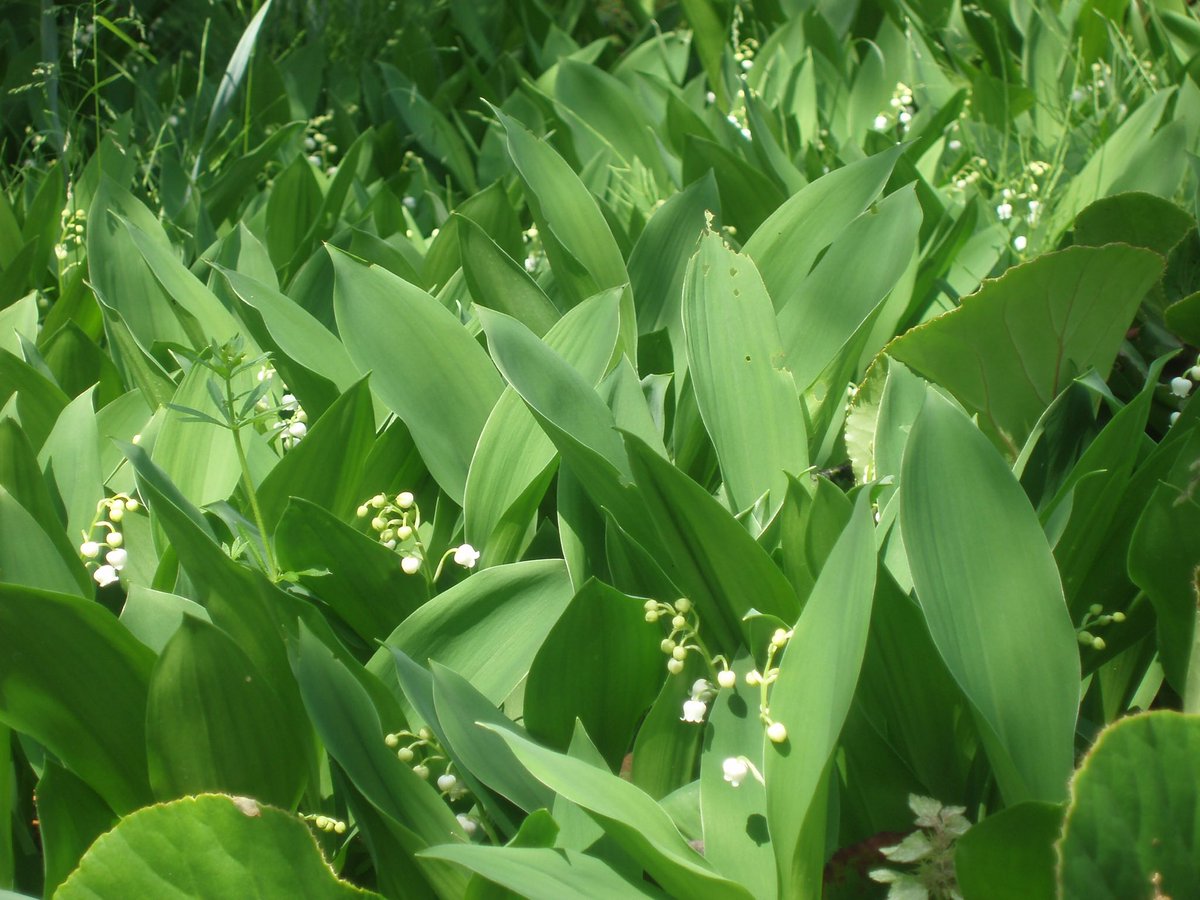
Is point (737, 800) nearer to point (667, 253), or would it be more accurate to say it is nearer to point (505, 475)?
point (505, 475)

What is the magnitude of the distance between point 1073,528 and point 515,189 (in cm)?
124

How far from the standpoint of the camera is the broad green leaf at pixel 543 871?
67 cm

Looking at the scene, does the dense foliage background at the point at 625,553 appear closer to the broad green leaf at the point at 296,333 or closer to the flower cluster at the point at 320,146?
the broad green leaf at the point at 296,333

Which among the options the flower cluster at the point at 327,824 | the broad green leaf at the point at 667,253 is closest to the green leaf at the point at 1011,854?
the flower cluster at the point at 327,824

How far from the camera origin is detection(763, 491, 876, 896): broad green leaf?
69 cm

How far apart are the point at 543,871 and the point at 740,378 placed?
1.63 ft

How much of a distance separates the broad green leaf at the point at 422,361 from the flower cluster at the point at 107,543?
25 centimetres

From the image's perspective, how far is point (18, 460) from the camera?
101 centimetres

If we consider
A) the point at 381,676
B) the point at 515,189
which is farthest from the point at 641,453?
the point at 515,189

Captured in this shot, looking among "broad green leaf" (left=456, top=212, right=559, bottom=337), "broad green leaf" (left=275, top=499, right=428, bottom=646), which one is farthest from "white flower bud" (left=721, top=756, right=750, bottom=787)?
"broad green leaf" (left=456, top=212, right=559, bottom=337)

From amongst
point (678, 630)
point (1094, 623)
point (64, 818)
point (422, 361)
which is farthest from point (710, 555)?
point (64, 818)

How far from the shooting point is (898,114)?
2.14 meters

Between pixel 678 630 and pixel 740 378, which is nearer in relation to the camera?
pixel 678 630

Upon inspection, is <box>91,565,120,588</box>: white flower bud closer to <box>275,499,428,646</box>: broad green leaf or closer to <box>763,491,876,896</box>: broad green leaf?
<box>275,499,428,646</box>: broad green leaf
